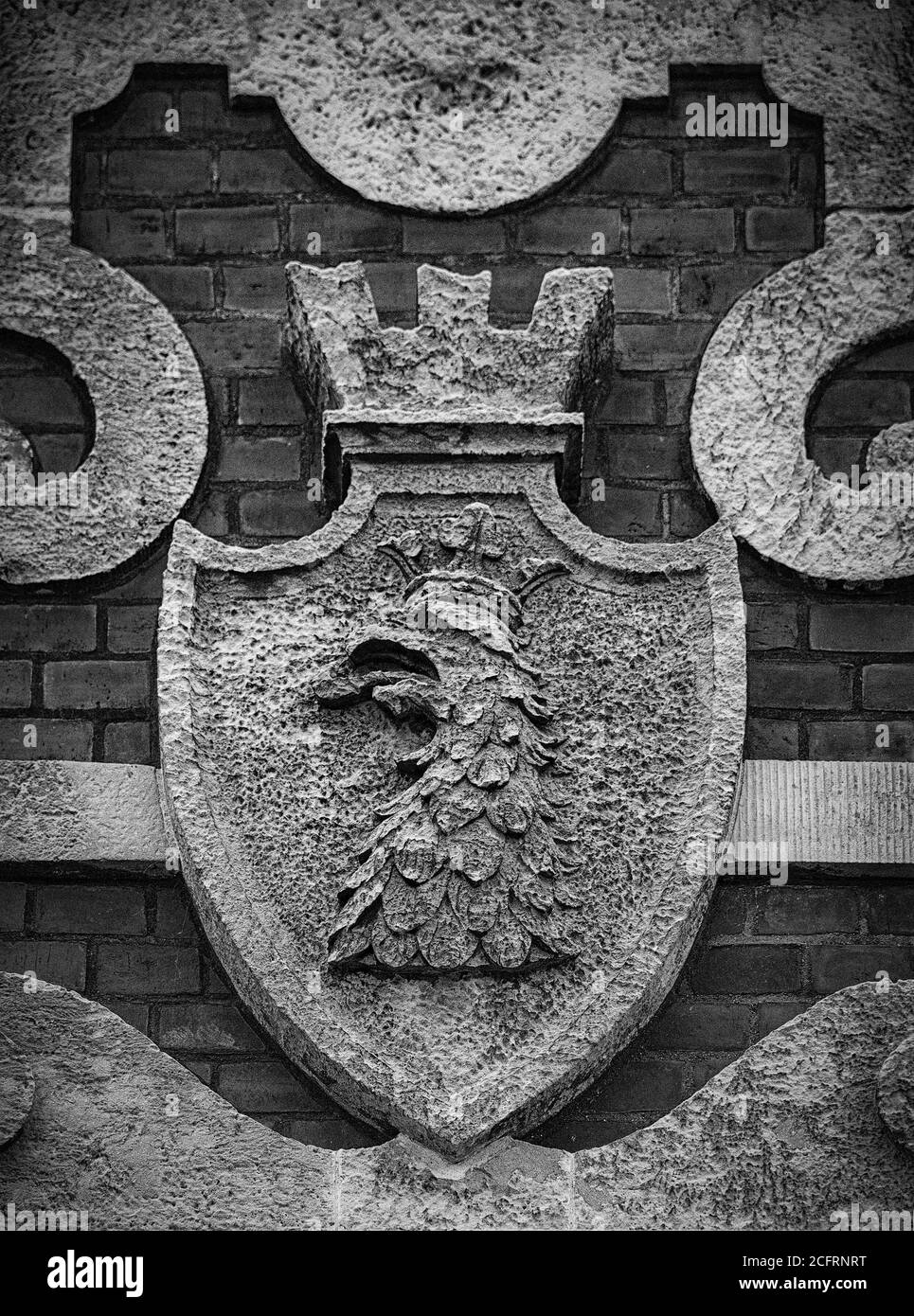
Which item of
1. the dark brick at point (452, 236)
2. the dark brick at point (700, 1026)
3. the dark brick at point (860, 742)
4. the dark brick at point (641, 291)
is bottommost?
the dark brick at point (700, 1026)

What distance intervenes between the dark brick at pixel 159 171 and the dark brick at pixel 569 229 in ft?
1.90

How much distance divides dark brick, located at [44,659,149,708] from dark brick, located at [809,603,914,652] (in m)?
1.11

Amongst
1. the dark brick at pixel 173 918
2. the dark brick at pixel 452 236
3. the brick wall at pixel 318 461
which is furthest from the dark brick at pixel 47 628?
the dark brick at pixel 452 236

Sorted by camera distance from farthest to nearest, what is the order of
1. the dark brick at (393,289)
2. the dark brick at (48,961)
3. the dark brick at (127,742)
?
the dark brick at (393,289) < the dark brick at (127,742) < the dark brick at (48,961)

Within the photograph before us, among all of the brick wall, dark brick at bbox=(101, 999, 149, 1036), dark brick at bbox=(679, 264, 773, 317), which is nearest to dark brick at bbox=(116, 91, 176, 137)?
the brick wall

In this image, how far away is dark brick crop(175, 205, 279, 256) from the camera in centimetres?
331

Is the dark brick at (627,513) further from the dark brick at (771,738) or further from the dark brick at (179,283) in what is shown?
the dark brick at (179,283)

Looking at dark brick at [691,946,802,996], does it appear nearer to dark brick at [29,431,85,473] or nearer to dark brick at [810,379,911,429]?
dark brick at [810,379,911,429]

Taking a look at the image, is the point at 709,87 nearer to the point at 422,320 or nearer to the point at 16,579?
the point at 422,320

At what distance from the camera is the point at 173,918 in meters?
2.97

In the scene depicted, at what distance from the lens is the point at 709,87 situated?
340 cm

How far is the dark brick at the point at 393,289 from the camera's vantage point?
10.7 feet

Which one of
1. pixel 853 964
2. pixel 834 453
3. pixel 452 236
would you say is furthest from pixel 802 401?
pixel 853 964

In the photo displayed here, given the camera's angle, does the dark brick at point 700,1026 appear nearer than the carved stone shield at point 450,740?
No
